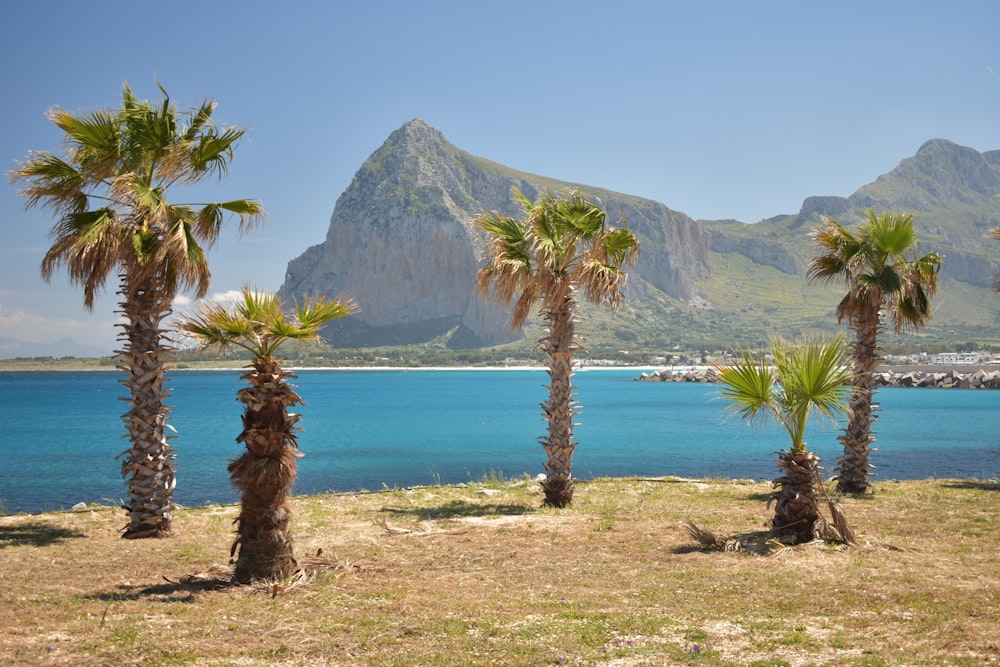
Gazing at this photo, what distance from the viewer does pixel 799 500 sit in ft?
40.4

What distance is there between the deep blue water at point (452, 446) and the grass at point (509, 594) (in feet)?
8.61

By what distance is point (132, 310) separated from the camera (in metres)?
13.4

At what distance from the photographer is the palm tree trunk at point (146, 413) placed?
522 inches

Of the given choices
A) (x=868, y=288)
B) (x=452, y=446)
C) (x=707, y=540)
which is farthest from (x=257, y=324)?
(x=452, y=446)

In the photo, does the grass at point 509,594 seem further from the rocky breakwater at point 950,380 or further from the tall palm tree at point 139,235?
the rocky breakwater at point 950,380

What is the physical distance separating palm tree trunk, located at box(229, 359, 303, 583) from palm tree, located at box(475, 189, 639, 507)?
24.4 feet

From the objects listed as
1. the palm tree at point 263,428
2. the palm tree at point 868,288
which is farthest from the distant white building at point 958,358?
the palm tree at point 263,428

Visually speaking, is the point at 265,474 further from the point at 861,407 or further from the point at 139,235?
the point at 861,407

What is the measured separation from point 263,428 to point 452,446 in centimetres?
4113

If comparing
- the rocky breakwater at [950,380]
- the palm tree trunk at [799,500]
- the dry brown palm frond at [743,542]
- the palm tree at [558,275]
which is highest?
the palm tree at [558,275]

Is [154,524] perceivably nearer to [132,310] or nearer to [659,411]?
[132,310]

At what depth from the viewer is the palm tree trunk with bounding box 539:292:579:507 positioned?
1684cm

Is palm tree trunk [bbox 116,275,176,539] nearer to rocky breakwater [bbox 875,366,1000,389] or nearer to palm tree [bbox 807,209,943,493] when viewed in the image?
palm tree [bbox 807,209,943,493]

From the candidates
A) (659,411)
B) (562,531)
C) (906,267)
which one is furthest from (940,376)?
(562,531)
